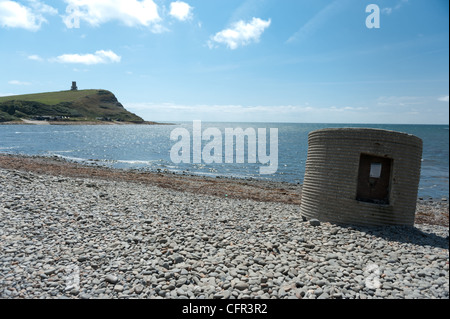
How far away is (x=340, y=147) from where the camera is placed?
9.34 meters

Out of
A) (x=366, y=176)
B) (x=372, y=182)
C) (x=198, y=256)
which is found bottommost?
(x=198, y=256)

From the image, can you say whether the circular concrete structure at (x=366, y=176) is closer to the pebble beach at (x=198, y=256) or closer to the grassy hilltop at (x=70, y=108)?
the pebble beach at (x=198, y=256)

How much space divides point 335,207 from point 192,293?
5.66 meters

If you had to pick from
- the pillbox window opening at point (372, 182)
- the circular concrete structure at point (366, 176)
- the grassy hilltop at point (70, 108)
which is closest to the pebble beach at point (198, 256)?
the circular concrete structure at point (366, 176)

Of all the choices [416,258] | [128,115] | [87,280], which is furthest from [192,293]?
[128,115]

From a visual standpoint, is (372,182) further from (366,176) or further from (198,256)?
(198,256)

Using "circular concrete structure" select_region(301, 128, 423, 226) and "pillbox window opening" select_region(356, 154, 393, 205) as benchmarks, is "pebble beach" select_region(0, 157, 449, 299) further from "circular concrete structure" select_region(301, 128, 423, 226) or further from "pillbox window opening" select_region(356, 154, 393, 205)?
"pillbox window opening" select_region(356, 154, 393, 205)

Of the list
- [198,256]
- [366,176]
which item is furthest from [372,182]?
[198,256]

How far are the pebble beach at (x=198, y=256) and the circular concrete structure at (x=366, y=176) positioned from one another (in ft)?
1.89

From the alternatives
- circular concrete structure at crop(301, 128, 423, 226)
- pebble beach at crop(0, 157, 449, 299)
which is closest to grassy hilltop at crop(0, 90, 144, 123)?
pebble beach at crop(0, 157, 449, 299)

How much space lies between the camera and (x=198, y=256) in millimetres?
7117

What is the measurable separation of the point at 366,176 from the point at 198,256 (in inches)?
240

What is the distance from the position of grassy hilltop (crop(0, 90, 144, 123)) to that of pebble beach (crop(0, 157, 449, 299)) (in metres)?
112
